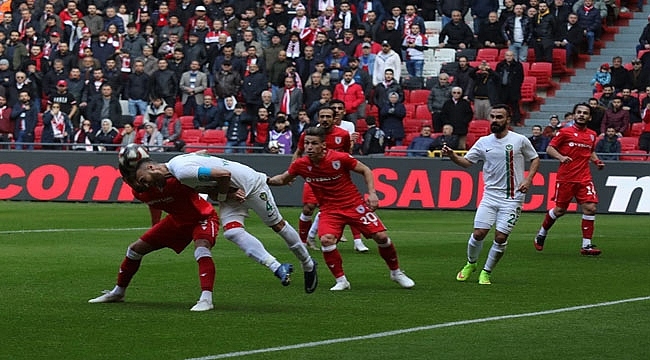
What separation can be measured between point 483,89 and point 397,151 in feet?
11.4

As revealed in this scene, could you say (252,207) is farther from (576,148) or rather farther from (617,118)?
(617,118)

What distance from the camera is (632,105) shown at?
30422 millimetres

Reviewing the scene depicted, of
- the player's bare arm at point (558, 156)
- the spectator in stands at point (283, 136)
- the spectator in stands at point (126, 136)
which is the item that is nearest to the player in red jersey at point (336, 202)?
the player's bare arm at point (558, 156)

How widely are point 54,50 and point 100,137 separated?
4.38 meters

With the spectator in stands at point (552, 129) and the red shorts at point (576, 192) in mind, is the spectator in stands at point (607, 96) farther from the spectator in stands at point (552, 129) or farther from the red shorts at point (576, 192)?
the red shorts at point (576, 192)

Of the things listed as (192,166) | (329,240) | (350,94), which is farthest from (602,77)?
(192,166)

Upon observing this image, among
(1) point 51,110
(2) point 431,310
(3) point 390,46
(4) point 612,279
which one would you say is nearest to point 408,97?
(3) point 390,46

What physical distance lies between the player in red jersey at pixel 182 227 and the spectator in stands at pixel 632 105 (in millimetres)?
19721

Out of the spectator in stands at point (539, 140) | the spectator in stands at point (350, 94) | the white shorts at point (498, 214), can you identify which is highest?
the white shorts at point (498, 214)

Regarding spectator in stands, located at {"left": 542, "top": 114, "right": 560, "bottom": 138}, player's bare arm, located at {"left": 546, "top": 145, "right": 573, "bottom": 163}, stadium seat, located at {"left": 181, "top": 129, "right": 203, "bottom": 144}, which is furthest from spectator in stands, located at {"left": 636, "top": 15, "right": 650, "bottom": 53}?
player's bare arm, located at {"left": 546, "top": 145, "right": 573, "bottom": 163}

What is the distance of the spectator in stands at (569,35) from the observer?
109 ft

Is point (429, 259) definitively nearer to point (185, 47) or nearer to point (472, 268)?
point (472, 268)

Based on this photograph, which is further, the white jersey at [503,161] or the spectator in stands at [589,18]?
the spectator in stands at [589,18]

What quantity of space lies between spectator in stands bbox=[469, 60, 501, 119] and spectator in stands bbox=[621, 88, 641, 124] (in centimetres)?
302
